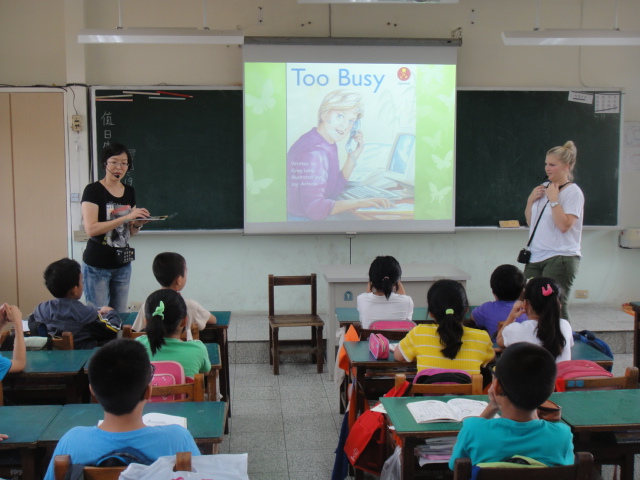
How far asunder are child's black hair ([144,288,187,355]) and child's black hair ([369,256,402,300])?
4.16 ft

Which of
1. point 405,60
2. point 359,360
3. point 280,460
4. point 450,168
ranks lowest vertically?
point 280,460

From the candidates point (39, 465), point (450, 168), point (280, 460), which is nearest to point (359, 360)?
point (280, 460)

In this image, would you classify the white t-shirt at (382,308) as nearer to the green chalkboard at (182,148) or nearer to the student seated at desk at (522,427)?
the student seated at desk at (522,427)

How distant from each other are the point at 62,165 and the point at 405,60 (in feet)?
9.98

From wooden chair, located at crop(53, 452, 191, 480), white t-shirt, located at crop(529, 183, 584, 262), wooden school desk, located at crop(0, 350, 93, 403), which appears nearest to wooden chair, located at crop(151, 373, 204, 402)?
wooden school desk, located at crop(0, 350, 93, 403)

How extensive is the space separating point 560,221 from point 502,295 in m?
0.92

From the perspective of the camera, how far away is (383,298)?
12.1 feet

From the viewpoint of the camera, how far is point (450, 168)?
590 centimetres

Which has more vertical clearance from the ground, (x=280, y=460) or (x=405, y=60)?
(x=405, y=60)

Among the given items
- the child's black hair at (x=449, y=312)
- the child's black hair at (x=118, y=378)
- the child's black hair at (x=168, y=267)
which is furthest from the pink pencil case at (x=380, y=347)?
the child's black hair at (x=118, y=378)

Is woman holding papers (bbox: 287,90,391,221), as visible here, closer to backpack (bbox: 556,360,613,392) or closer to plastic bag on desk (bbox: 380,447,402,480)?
backpack (bbox: 556,360,613,392)

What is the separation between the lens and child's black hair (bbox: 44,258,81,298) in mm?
3201

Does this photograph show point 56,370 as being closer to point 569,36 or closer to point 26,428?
point 26,428

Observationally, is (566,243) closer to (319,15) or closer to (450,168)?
(450,168)
